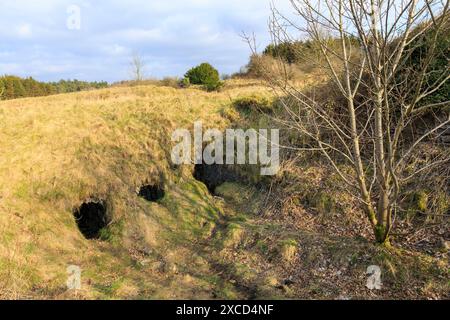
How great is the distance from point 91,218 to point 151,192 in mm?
1514

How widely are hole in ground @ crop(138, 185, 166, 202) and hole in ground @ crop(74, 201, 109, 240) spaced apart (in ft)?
3.49

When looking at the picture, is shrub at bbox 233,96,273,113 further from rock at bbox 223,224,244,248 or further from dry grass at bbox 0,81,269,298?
rock at bbox 223,224,244,248

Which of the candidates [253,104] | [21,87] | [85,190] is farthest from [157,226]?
[21,87]

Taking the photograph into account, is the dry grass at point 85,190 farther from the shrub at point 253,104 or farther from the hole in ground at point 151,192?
the shrub at point 253,104

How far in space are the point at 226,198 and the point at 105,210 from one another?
2.85m

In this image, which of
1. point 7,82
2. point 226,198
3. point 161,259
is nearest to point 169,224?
point 161,259

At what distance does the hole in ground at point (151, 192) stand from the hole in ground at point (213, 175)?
1195 millimetres

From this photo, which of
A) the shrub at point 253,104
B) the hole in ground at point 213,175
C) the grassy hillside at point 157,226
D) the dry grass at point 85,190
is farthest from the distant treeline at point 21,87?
the hole in ground at point 213,175

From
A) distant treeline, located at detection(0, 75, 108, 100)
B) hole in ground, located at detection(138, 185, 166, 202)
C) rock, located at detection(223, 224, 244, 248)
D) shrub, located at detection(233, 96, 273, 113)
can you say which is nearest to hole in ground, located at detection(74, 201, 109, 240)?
hole in ground, located at detection(138, 185, 166, 202)

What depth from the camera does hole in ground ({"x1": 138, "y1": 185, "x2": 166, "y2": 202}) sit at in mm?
9586

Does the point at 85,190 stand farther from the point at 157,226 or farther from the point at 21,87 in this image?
the point at 21,87

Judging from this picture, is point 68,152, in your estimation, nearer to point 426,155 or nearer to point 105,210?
point 105,210

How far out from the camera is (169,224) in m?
8.61

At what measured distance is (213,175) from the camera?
34.6 feet
